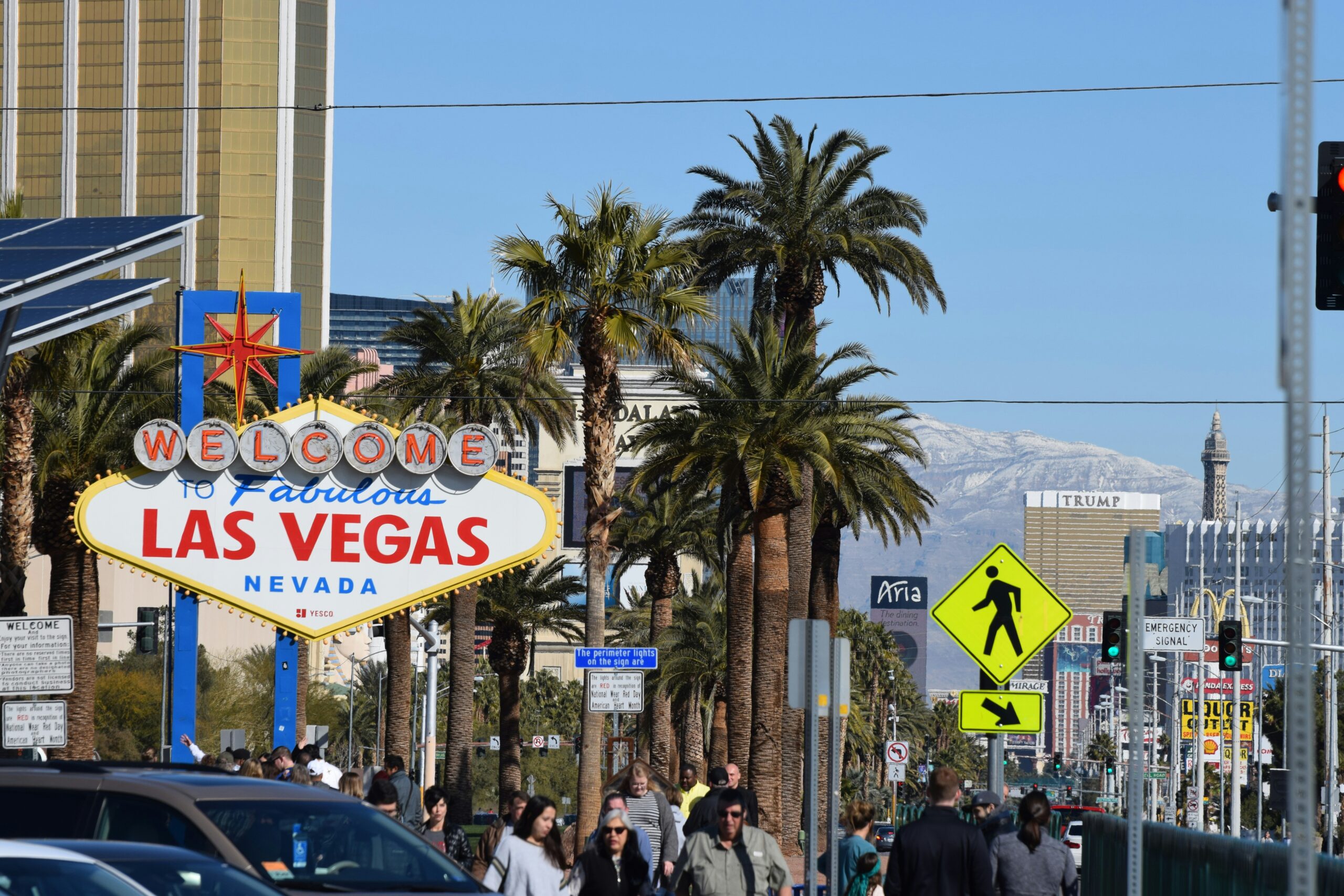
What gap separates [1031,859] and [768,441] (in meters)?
22.0

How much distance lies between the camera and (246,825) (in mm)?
9578

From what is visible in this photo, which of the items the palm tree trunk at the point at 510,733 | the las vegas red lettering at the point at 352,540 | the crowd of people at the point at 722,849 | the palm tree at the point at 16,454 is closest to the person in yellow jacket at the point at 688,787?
the crowd of people at the point at 722,849

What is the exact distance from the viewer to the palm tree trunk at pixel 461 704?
42188mm

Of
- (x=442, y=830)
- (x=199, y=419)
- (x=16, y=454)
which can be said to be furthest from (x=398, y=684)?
(x=442, y=830)

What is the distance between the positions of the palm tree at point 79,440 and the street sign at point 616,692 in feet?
51.0

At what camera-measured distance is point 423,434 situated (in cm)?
2842

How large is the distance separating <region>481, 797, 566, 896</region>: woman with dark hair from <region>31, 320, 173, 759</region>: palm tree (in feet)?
89.4

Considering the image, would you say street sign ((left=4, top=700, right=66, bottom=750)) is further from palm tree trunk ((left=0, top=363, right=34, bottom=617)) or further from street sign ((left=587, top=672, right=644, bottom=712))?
palm tree trunk ((left=0, top=363, right=34, bottom=617))

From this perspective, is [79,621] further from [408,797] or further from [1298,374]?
[1298,374]

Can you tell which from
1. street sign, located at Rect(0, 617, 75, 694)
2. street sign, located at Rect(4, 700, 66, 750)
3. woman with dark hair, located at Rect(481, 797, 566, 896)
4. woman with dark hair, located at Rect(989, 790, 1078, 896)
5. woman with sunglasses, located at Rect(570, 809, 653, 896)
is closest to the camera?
woman with dark hair, located at Rect(481, 797, 566, 896)

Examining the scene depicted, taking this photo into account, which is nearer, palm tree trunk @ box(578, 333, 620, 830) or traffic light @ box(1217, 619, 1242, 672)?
palm tree trunk @ box(578, 333, 620, 830)

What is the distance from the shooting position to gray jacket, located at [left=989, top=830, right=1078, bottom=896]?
41.0 ft

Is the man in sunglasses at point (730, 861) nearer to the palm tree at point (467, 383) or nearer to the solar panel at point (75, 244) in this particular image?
the solar panel at point (75, 244)

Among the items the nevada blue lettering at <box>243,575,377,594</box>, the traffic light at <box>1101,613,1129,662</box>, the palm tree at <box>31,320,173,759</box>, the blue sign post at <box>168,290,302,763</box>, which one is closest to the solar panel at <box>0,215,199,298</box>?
the nevada blue lettering at <box>243,575,377,594</box>
